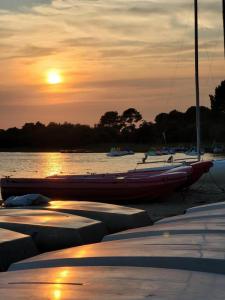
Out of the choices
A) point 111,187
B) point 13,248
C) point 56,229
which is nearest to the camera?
point 13,248

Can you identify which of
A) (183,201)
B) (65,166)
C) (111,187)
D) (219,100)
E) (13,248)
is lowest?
(65,166)

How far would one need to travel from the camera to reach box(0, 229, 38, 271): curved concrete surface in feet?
22.1

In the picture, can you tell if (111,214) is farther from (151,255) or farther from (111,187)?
(111,187)

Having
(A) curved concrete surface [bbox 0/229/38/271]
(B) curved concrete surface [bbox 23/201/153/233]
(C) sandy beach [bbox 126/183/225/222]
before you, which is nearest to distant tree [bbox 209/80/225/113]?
(C) sandy beach [bbox 126/183/225/222]

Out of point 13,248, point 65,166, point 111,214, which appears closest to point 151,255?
point 13,248

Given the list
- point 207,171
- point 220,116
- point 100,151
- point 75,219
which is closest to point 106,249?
point 75,219

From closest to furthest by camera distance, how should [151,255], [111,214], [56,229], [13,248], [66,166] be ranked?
[151,255], [13,248], [56,229], [111,214], [66,166]

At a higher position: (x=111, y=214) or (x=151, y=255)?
(x=151, y=255)

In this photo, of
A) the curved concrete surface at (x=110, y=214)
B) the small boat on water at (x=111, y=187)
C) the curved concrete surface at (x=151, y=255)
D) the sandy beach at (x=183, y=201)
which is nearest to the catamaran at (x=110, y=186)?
the small boat on water at (x=111, y=187)

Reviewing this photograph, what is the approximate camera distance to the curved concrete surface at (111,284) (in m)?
3.61

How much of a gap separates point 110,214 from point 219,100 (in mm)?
90898

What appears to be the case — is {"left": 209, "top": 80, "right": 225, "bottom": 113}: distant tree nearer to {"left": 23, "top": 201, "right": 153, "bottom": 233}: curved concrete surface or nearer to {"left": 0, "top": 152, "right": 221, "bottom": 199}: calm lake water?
{"left": 0, "top": 152, "right": 221, "bottom": 199}: calm lake water

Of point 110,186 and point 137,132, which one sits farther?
point 137,132

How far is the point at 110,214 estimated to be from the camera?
9531mm
